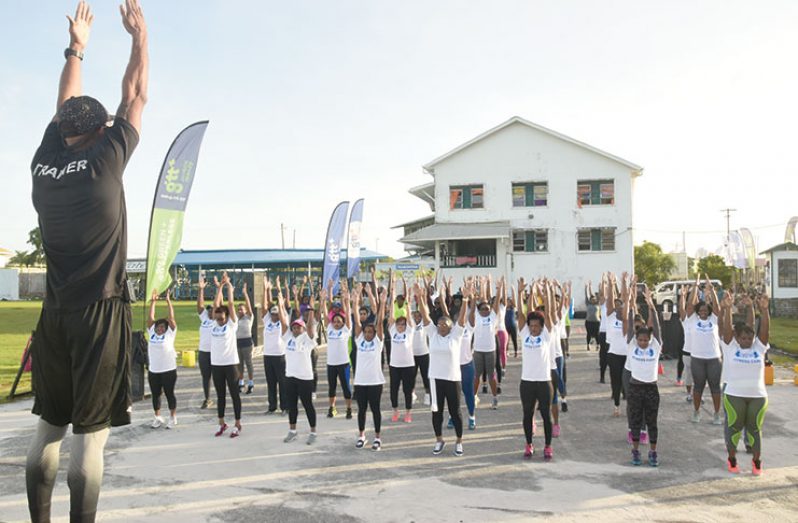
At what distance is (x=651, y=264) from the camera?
42.0 m

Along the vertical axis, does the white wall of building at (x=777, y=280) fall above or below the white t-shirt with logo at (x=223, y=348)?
Answer: above

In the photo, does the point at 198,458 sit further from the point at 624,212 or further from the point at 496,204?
the point at 624,212

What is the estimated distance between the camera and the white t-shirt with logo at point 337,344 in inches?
362

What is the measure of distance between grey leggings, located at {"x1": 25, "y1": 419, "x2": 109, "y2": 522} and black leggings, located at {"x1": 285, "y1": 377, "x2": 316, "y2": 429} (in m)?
5.48

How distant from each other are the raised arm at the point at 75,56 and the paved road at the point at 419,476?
397 centimetres

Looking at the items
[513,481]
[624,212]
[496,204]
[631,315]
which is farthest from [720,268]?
[513,481]

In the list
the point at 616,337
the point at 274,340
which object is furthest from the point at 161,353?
the point at 616,337

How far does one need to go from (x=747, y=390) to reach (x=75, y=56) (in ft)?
23.3

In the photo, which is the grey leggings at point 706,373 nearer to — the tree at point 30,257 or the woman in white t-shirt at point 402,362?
the woman in white t-shirt at point 402,362

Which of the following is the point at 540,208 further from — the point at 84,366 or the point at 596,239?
the point at 84,366

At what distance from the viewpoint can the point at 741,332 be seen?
6621 mm

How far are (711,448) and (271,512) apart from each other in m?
5.61

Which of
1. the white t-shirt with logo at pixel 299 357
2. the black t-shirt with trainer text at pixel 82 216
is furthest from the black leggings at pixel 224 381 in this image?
the black t-shirt with trainer text at pixel 82 216

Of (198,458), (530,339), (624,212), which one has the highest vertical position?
(624,212)
